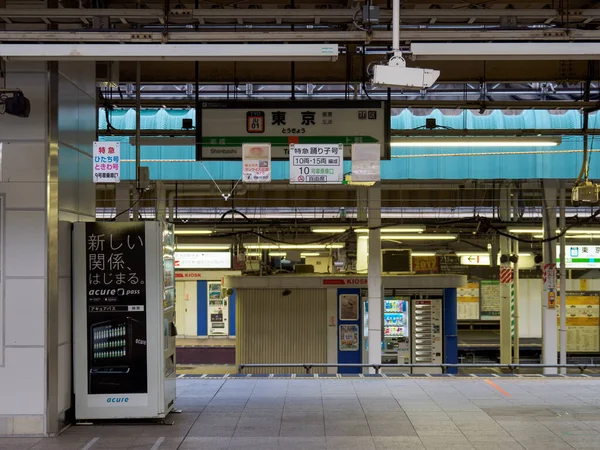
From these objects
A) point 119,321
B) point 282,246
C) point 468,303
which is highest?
point 282,246

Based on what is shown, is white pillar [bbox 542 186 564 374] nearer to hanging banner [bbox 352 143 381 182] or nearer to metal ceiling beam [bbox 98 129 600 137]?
Result: metal ceiling beam [bbox 98 129 600 137]

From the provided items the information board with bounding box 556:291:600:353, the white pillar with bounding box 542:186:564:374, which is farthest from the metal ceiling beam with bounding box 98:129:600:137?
the information board with bounding box 556:291:600:353

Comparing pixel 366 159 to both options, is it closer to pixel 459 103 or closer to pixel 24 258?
pixel 459 103

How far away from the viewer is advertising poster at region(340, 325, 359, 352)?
14492mm

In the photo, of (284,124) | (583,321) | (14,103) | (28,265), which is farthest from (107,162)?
(583,321)

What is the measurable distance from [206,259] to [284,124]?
11493 millimetres

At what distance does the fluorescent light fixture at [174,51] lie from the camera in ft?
19.9

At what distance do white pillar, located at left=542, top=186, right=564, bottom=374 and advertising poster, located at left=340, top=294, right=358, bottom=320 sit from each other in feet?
12.6

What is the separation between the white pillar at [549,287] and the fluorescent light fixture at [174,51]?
9.40m

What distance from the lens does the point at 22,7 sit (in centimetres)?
723

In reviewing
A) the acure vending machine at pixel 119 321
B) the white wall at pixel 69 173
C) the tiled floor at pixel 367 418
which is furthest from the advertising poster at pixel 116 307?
the tiled floor at pixel 367 418

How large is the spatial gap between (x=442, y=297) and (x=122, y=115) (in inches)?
296

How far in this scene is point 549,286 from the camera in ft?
47.0

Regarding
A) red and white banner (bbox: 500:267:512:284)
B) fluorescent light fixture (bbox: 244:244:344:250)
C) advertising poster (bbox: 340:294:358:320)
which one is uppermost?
fluorescent light fixture (bbox: 244:244:344:250)
